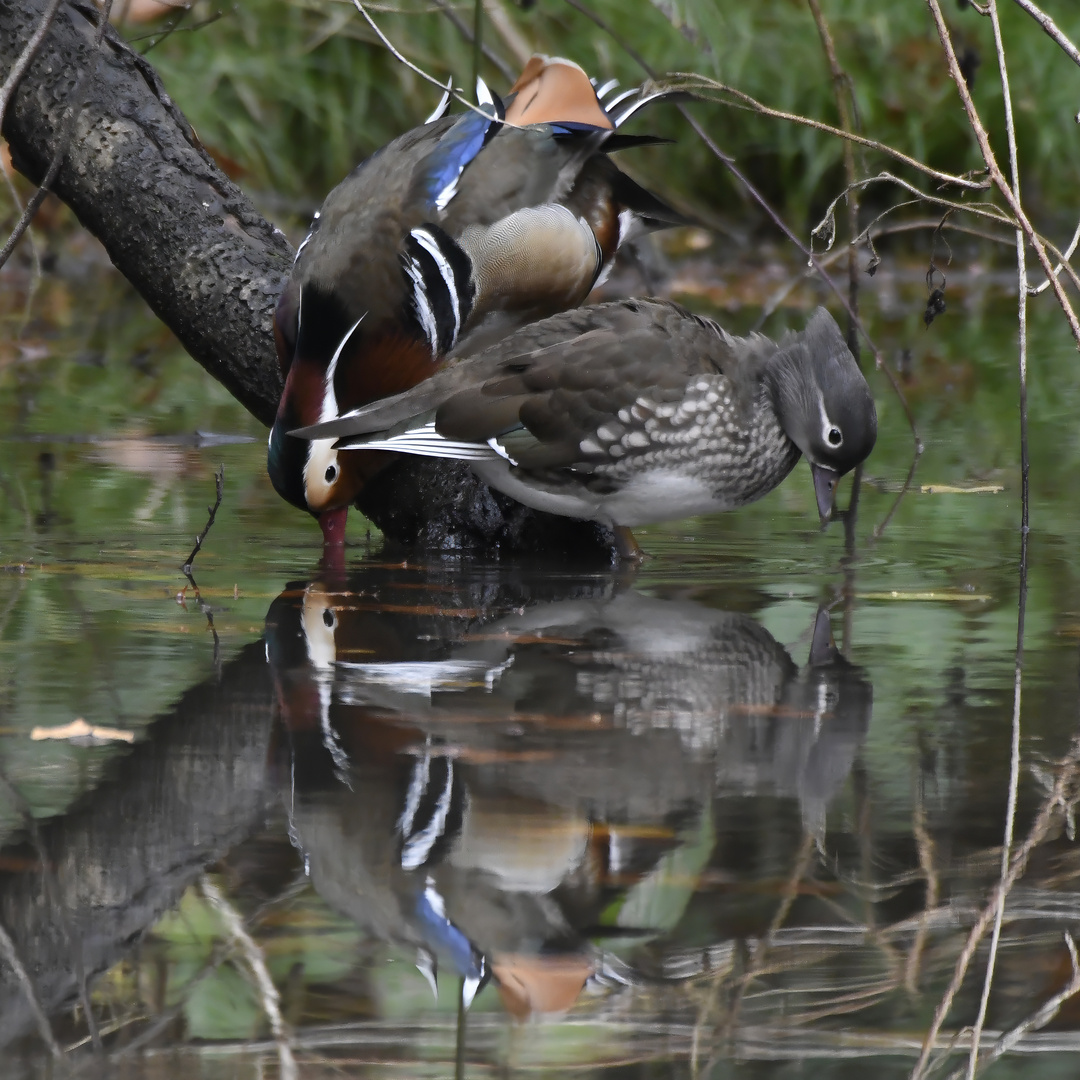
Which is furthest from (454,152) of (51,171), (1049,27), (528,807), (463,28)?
(528,807)

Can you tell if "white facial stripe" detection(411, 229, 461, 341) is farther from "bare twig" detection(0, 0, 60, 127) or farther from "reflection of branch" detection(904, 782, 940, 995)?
"reflection of branch" detection(904, 782, 940, 995)

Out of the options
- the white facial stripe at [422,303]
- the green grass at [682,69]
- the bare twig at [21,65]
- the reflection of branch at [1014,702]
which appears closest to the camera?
the reflection of branch at [1014,702]

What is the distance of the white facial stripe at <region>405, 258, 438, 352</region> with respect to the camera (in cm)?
422

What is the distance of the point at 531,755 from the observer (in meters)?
2.44

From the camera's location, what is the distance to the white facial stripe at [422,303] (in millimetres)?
4223

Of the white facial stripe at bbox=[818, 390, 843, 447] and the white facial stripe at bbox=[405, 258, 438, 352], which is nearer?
the white facial stripe at bbox=[818, 390, 843, 447]

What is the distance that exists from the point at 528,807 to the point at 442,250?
2.32 meters

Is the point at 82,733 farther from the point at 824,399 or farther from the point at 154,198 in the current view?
the point at 154,198

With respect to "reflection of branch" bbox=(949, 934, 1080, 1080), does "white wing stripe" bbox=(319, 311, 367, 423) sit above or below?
above

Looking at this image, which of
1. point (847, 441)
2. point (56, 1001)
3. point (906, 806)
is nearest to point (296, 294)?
point (847, 441)

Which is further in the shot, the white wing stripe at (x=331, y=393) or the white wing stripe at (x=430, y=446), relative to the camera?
the white wing stripe at (x=331, y=393)

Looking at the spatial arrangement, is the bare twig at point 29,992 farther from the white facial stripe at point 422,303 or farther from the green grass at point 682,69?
A: the green grass at point 682,69

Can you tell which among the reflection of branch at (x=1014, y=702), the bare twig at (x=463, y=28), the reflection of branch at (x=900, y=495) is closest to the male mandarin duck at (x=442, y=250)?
the bare twig at (x=463, y=28)

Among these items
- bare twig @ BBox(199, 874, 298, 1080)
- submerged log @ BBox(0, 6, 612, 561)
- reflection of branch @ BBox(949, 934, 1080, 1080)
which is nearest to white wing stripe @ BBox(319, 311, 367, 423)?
submerged log @ BBox(0, 6, 612, 561)
